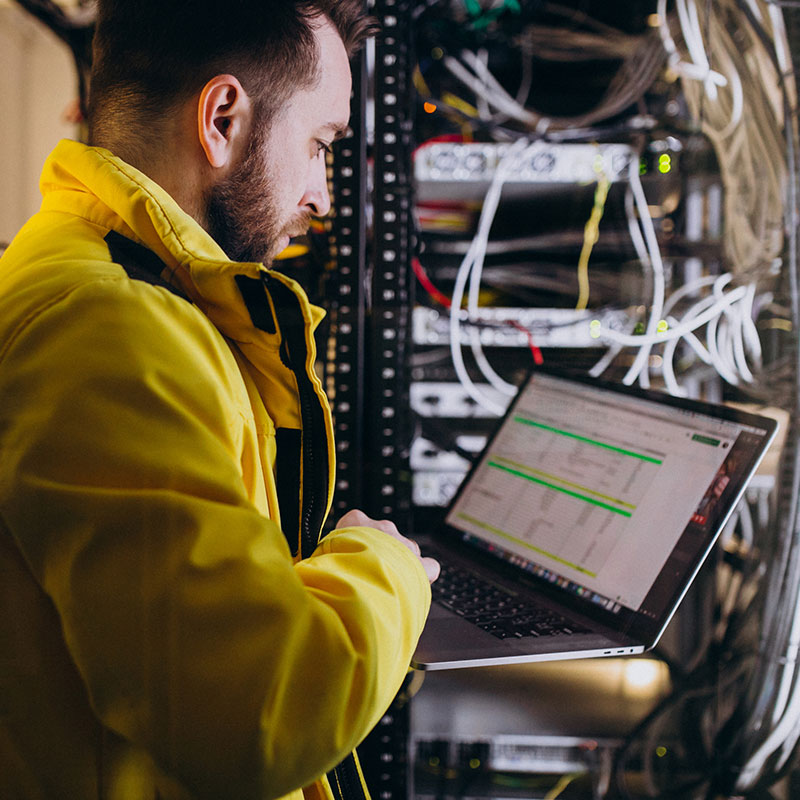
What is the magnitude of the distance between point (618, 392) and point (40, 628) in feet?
2.66

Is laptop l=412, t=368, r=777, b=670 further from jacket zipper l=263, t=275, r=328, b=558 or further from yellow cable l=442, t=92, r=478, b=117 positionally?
yellow cable l=442, t=92, r=478, b=117

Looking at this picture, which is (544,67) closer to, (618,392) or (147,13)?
(618,392)

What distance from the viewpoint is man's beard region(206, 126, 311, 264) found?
27.4 inches

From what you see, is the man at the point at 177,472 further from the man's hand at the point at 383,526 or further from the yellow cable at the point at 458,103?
the yellow cable at the point at 458,103

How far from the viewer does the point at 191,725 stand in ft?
1.50

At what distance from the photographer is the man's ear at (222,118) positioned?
65 cm

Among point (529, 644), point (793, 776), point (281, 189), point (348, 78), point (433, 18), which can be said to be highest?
point (433, 18)

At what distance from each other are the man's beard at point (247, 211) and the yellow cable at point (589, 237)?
2.60 feet

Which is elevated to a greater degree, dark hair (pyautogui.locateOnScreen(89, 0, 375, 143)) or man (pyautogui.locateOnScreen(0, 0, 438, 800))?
dark hair (pyautogui.locateOnScreen(89, 0, 375, 143))

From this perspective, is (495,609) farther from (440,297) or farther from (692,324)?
(440,297)

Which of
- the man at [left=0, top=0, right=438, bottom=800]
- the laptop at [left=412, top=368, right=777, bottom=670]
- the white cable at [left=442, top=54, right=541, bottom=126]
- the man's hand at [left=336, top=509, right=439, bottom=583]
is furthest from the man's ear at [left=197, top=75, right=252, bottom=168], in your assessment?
the white cable at [left=442, top=54, right=541, bottom=126]

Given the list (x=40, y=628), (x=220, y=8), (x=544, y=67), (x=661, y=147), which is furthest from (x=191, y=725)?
(x=544, y=67)

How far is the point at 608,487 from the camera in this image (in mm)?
944

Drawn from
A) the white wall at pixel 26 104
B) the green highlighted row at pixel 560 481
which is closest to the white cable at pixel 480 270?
the green highlighted row at pixel 560 481
